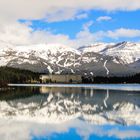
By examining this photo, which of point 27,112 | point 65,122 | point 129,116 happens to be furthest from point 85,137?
point 27,112

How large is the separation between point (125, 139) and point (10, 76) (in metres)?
177

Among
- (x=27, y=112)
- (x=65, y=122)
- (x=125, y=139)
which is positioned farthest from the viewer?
(x=27, y=112)

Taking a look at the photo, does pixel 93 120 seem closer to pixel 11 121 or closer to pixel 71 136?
pixel 11 121

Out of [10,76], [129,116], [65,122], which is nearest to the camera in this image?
[65,122]

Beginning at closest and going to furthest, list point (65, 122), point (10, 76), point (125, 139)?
point (125, 139) → point (65, 122) → point (10, 76)

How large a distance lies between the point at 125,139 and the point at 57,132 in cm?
517

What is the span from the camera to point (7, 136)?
25906 millimetres

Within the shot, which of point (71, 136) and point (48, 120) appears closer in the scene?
point (71, 136)

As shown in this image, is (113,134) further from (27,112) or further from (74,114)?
(27,112)

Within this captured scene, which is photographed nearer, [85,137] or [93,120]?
[85,137]

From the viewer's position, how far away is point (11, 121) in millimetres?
33938

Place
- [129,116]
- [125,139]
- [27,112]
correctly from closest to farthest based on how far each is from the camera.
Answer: [125,139]
[129,116]
[27,112]

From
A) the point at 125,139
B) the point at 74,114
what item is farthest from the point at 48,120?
the point at 125,139

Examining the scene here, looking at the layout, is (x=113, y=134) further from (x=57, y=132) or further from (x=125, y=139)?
(x=57, y=132)
